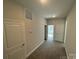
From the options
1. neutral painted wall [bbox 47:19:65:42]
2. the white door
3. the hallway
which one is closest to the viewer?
the white door

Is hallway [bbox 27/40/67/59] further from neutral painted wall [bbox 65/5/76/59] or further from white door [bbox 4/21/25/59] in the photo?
white door [bbox 4/21/25/59]

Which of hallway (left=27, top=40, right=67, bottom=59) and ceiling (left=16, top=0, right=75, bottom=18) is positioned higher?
ceiling (left=16, top=0, right=75, bottom=18)

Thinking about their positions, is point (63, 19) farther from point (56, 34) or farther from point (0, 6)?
point (0, 6)

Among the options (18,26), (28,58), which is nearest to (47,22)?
(28,58)

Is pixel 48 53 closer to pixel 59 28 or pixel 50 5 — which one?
pixel 50 5

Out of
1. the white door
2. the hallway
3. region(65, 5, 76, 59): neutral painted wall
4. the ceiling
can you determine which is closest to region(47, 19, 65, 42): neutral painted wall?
the hallway

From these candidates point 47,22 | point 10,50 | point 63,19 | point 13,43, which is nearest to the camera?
point 10,50

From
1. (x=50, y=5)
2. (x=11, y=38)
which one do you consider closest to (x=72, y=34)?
(x=50, y=5)

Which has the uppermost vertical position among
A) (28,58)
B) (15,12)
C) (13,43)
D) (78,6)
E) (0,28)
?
(15,12)

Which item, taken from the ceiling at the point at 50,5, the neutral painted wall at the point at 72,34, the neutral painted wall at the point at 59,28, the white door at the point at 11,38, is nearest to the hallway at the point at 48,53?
the neutral painted wall at the point at 72,34

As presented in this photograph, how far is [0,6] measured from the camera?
71 cm

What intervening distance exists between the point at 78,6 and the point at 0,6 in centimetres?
65

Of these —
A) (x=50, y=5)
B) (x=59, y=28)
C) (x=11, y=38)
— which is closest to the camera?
(x=11, y=38)

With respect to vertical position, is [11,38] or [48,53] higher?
[11,38]
